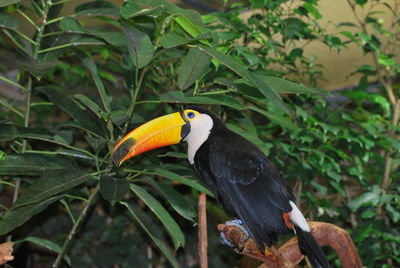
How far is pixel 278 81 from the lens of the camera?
124 centimetres

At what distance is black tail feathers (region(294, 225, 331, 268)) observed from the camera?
114 cm

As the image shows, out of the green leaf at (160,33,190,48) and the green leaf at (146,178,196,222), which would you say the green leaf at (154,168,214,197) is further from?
the green leaf at (160,33,190,48)

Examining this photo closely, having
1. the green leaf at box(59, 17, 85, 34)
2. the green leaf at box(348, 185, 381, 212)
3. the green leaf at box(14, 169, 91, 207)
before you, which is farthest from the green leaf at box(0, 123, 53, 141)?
the green leaf at box(348, 185, 381, 212)

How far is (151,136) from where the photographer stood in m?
1.25

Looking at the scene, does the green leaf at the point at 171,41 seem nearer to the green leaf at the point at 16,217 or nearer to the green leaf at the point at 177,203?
the green leaf at the point at 177,203

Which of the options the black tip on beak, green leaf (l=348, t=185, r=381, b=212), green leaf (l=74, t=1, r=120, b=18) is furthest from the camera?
green leaf (l=348, t=185, r=381, b=212)

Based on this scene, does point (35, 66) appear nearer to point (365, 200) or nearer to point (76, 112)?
point (76, 112)

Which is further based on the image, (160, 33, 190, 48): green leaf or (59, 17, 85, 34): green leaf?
(59, 17, 85, 34): green leaf

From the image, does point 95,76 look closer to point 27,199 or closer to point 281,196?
point 27,199

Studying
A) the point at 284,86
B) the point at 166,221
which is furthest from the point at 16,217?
the point at 284,86

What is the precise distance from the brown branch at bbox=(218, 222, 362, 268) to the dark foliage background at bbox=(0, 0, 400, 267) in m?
0.15

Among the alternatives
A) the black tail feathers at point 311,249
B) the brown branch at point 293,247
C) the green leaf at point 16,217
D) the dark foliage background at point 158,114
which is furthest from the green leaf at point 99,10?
the black tail feathers at point 311,249

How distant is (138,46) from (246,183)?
464mm

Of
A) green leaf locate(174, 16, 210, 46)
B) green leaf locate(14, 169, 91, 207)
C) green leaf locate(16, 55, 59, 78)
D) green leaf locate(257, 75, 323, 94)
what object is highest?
green leaf locate(174, 16, 210, 46)
